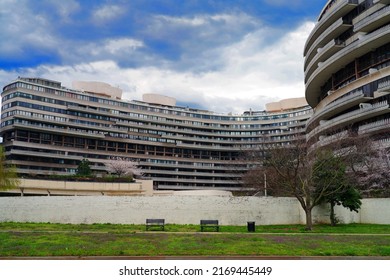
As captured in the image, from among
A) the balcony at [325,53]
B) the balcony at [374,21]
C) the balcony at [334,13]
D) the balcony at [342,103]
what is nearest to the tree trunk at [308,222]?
the balcony at [342,103]

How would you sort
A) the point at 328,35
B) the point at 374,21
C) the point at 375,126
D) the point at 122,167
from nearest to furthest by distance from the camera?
the point at 375,126 < the point at 374,21 < the point at 328,35 < the point at 122,167

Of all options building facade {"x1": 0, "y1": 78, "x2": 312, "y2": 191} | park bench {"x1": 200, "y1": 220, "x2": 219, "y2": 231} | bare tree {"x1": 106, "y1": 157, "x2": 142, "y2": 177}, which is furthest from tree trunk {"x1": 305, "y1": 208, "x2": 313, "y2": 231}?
bare tree {"x1": 106, "y1": 157, "x2": 142, "y2": 177}

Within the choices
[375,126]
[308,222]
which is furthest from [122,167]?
[308,222]

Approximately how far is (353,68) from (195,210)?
37.4m

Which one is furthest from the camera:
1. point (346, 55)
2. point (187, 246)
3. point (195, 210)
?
point (346, 55)

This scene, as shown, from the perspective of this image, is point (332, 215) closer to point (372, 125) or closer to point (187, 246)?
point (187, 246)

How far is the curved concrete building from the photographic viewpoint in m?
54.5

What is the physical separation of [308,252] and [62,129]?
108 metres

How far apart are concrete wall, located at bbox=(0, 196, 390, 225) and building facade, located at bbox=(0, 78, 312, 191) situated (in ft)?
185

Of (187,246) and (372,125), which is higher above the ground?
(372,125)

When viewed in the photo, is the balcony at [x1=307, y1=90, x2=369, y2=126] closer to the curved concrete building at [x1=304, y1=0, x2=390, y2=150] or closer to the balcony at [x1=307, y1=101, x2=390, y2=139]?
the curved concrete building at [x1=304, y1=0, x2=390, y2=150]

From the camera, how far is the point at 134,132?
135 meters

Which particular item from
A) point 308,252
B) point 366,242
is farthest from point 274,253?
point 366,242

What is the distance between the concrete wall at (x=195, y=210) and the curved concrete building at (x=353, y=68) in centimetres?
1523
